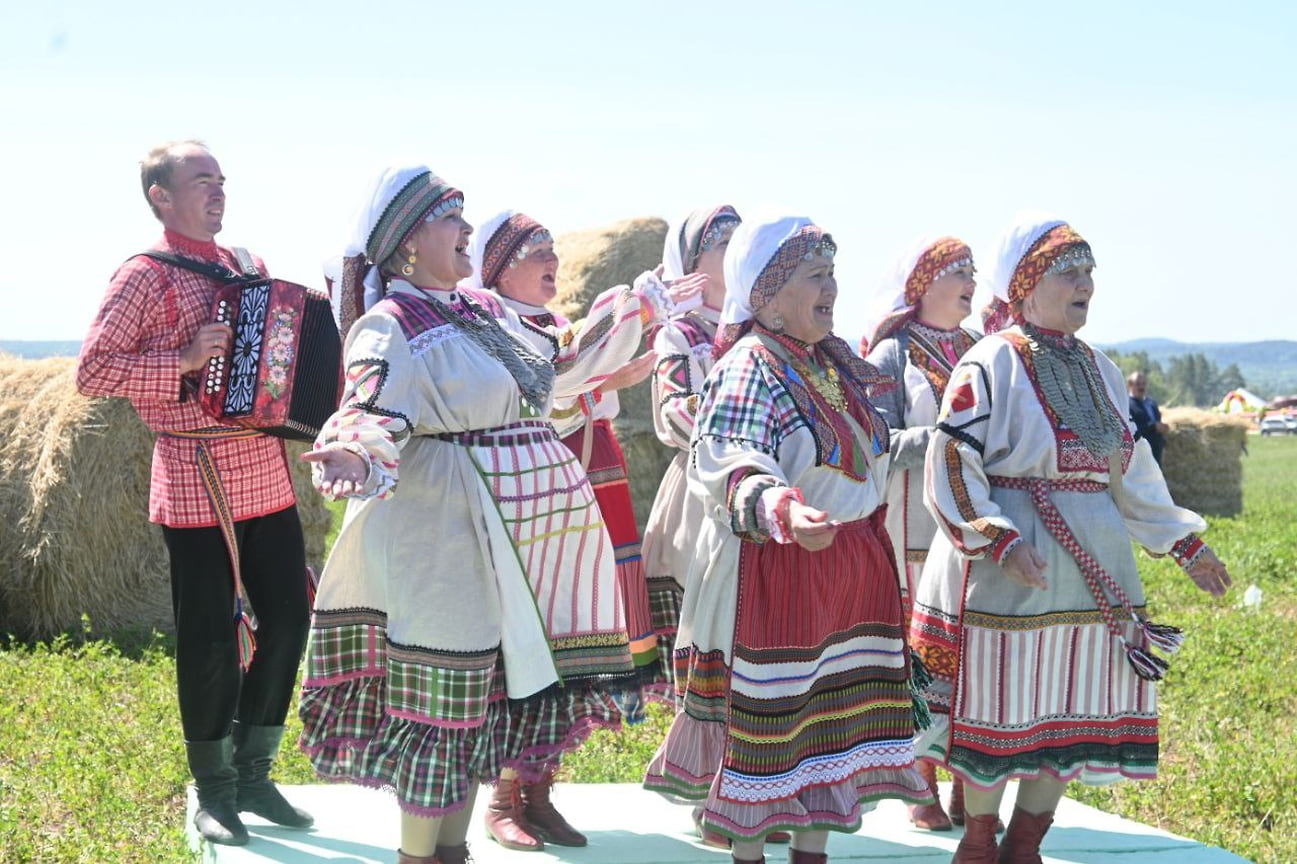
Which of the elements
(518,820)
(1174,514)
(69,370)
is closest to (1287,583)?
(1174,514)

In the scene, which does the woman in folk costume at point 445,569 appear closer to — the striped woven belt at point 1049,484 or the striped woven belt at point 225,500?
the striped woven belt at point 225,500

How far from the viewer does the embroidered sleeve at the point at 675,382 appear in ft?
16.4

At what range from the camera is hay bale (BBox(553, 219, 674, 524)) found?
11273 mm

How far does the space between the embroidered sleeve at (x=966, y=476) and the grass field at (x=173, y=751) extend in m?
1.97

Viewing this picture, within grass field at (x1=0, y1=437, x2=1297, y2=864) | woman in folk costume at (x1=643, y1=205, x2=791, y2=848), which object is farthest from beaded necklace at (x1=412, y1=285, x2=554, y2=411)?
grass field at (x1=0, y1=437, x2=1297, y2=864)

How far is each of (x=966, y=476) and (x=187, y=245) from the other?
2.59 m

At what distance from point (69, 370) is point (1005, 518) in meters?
6.84

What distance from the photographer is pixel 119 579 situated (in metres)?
8.69

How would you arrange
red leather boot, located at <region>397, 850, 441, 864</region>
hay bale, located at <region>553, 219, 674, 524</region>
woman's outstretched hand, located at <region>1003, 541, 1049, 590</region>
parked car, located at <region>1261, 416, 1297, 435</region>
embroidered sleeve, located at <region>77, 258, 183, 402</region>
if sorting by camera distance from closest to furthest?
red leather boot, located at <region>397, 850, 441, 864</region> < woman's outstretched hand, located at <region>1003, 541, 1049, 590</region> < embroidered sleeve, located at <region>77, 258, 183, 402</region> < hay bale, located at <region>553, 219, 674, 524</region> < parked car, located at <region>1261, 416, 1297, 435</region>

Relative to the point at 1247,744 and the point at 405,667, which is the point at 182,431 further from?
the point at 1247,744

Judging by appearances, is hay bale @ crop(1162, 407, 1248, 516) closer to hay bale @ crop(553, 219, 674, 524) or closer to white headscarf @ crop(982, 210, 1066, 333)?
hay bale @ crop(553, 219, 674, 524)

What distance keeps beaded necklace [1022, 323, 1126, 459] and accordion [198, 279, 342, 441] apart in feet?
7.20

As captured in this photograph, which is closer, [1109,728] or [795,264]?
[795,264]

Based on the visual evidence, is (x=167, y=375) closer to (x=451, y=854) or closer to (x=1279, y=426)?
(x=451, y=854)
